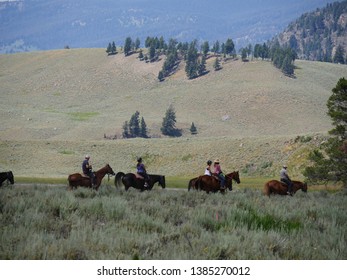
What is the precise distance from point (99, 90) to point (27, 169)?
372ft

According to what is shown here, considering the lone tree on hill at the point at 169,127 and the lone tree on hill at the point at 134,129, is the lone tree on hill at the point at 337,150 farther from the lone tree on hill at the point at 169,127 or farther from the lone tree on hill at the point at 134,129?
the lone tree on hill at the point at 169,127

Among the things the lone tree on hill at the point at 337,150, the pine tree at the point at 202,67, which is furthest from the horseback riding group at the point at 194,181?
the pine tree at the point at 202,67

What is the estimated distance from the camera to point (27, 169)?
198 feet

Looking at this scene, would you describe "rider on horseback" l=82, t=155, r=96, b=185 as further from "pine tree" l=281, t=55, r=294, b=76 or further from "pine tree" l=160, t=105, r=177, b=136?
"pine tree" l=281, t=55, r=294, b=76

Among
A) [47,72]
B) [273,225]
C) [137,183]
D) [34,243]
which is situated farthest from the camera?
[47,72]

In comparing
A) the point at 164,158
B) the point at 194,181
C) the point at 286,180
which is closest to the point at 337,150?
the point at 286,180

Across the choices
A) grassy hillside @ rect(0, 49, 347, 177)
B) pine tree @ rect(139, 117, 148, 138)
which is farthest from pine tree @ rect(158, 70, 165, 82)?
pine tree @ rect(139, 117, 148, 138)

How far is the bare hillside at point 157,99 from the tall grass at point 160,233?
9427 cm

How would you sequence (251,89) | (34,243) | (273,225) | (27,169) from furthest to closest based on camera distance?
1. (251,89)
2. (27,169)
3. (273,225)
4. (34,243)

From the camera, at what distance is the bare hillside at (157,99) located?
387ft

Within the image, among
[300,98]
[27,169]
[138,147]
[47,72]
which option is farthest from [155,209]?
[47,72]

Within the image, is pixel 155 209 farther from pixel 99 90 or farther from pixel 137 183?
pixel 99 90
